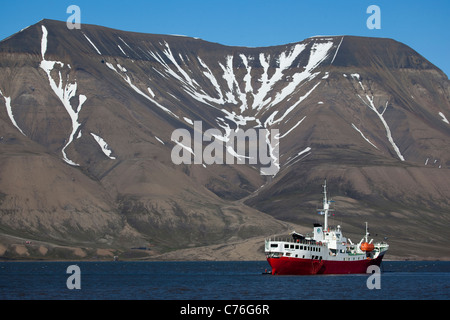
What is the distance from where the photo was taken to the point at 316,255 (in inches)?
5704

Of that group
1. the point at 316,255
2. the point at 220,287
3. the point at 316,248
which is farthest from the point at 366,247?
the point at 220,287

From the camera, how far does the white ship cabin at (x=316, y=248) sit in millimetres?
Result: 141750

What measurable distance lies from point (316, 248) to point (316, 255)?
4.75ft

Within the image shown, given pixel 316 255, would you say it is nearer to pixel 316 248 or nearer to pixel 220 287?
pixel 316 248

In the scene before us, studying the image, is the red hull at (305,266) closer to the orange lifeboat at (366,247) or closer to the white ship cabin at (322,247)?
the white ship cabin at (322,247)

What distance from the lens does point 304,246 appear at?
465ft

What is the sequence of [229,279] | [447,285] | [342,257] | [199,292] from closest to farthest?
[199,292], [447,285], [229,279], [342,257]

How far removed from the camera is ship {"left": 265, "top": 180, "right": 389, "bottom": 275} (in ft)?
466

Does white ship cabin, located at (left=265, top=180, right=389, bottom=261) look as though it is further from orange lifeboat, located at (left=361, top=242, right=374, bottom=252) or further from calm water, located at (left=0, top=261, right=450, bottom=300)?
calm water, located at (left=0, top=261, right=450, bottom=300)
